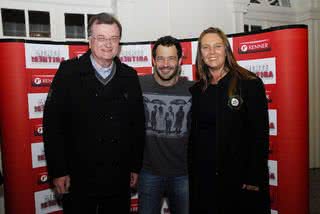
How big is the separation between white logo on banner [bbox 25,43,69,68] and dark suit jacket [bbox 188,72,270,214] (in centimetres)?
153

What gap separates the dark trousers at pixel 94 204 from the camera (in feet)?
5.82

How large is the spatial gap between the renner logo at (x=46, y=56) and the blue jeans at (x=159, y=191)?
126cm

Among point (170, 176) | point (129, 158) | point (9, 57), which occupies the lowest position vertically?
point (170, 176)

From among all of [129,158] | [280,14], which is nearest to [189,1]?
[280,14]

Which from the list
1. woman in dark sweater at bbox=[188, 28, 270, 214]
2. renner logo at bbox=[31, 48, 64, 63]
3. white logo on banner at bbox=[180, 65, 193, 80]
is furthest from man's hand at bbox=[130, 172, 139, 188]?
renner logo at bbox=[31, 48, 64, 63]

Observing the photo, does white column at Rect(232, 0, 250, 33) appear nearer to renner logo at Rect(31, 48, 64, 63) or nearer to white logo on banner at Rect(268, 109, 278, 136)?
white logo on banner at Rect(268, 109, 278, 136)

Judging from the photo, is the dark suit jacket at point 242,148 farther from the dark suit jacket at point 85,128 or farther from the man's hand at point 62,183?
the man's hand at point 62,183

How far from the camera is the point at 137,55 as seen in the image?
9.52ft

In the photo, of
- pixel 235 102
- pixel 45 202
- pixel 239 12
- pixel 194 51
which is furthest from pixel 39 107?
pixel 239 12

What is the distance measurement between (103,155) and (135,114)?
0.33 m

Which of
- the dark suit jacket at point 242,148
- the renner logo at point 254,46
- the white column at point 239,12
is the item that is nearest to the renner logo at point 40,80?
the dark suit jacket at point 242,148

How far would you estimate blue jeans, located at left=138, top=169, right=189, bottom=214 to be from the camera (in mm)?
2119

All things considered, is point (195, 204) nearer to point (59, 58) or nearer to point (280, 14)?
point (59, 58)

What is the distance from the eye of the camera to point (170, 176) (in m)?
2.10
